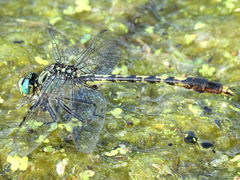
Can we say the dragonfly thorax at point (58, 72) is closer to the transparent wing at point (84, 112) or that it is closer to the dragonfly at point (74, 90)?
the dragonfly at point (74, 90)

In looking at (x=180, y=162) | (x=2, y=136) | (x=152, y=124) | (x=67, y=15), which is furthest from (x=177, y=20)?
(x=2, y=136)

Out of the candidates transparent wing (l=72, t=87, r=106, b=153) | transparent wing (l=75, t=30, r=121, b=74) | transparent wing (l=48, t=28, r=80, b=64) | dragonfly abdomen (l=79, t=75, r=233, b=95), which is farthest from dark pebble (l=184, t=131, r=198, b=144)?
transparent wing (l=48, t=28, r=80, b=64)

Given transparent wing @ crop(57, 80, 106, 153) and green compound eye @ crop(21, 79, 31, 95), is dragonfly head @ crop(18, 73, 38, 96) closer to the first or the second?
green compound eye @ crop(21, 79, 31, 95)

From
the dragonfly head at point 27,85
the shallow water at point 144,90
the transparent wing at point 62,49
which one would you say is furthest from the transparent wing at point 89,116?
the transparent wing at point 62,49

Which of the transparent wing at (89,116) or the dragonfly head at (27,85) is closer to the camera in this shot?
the transparent wing at (89,116)

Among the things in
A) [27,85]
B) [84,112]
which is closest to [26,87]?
[27,85]

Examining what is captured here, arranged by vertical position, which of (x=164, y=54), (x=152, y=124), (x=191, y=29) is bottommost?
(x=152, y=124)

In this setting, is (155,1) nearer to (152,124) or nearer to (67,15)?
(67,15)
